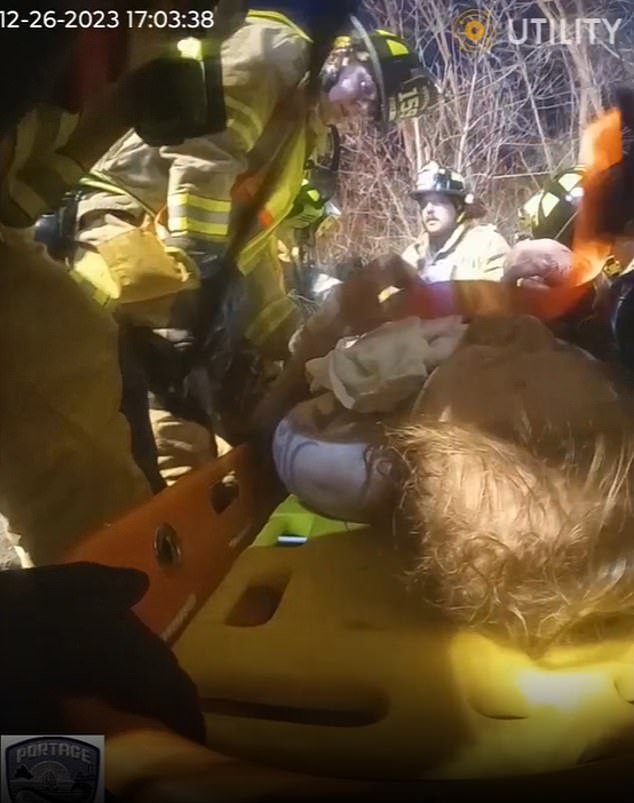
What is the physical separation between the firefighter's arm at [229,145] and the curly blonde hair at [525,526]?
17 cm

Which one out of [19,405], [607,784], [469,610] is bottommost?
[607,784]

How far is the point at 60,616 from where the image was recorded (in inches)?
25.1

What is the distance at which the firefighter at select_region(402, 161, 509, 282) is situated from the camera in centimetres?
62

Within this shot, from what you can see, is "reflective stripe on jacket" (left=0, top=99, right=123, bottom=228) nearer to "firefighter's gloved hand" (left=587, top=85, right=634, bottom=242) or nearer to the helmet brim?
the helmet brim

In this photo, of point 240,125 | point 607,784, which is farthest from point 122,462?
point 607,784

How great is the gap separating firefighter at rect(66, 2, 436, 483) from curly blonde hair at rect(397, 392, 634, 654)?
12cm

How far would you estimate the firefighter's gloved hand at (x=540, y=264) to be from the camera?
63 cm

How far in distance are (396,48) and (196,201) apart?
0.47 ft

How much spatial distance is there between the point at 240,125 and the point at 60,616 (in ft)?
1.00

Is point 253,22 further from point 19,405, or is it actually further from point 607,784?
point 607,784

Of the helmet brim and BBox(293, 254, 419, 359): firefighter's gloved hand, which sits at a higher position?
the helmet brim

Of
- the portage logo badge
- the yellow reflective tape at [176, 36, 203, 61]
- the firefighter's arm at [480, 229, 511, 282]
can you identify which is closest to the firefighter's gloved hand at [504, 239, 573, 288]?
the firefighter's arm at [480, 229, 511, 282]

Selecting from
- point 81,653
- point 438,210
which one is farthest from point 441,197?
point 81,653

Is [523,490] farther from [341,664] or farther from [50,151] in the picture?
[50,151]
